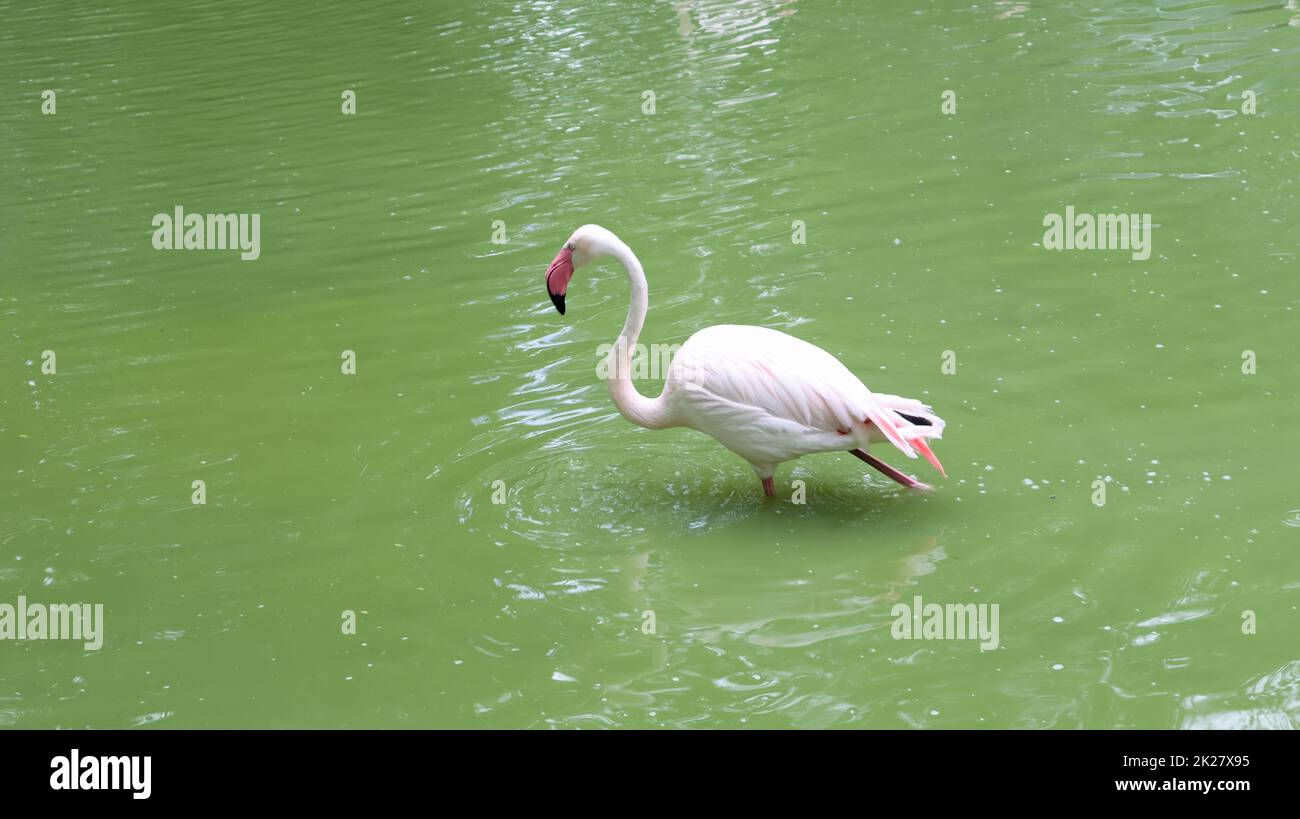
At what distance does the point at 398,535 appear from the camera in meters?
5.40

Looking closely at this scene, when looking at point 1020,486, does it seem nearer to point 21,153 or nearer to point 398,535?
point 398,535

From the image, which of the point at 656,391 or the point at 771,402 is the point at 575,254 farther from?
the point at 656,391

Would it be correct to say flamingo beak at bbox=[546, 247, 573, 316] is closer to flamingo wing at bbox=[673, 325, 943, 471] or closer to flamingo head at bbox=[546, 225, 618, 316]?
flamingo head at bbox=[546, 225, 618, 316]

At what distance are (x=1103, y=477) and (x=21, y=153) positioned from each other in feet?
31.5

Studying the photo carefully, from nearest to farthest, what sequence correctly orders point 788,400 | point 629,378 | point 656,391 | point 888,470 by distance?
point 788,400
point 888,470
point 629,378
point 656,391

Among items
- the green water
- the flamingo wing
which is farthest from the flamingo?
the green water

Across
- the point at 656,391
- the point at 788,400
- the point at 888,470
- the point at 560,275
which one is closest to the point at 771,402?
the point at 788,400

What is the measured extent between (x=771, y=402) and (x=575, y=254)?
0.99 meters

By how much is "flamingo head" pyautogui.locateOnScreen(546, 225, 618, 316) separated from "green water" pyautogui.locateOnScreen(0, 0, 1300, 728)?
820 mm

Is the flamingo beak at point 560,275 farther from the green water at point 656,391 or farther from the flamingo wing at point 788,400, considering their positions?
the green water at point 656,391

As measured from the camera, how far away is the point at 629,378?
5.34 m

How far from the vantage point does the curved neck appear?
5289mm
